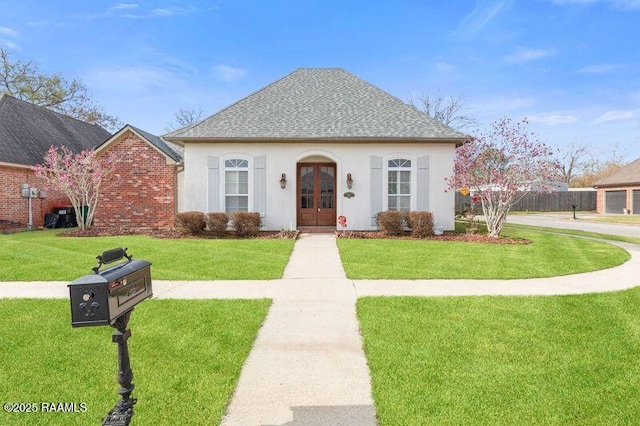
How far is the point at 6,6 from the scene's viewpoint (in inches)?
407

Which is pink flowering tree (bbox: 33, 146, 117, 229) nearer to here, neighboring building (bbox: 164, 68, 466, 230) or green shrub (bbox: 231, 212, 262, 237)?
neighboring building (bbox: 164, 68, 466, 230)

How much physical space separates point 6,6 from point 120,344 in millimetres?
13134

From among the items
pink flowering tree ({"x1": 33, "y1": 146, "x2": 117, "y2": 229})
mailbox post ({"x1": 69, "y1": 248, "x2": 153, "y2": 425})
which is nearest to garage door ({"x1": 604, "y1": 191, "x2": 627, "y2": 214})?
pink flowering tree ({"x1": 33, "y1": 146, "x2": 117, "y2": 229})

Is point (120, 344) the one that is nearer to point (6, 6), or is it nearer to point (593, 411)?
point (593, 411)

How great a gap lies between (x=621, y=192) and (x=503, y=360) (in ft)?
117

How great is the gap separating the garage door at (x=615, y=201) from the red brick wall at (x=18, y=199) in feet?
131

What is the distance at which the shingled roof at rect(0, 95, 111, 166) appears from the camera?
15.5m

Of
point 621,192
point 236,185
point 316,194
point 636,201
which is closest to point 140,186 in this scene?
point 236,185

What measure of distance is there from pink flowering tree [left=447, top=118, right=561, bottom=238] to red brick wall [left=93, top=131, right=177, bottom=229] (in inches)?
422

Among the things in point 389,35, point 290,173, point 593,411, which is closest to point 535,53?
point 389,35

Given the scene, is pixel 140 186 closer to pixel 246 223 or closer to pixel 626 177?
pixel 246 223

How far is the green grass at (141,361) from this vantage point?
2666 mm

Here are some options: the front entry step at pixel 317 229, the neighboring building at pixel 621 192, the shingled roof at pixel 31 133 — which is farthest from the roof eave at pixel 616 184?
the shingled roof at pixel 31 133

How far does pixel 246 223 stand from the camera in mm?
12047
